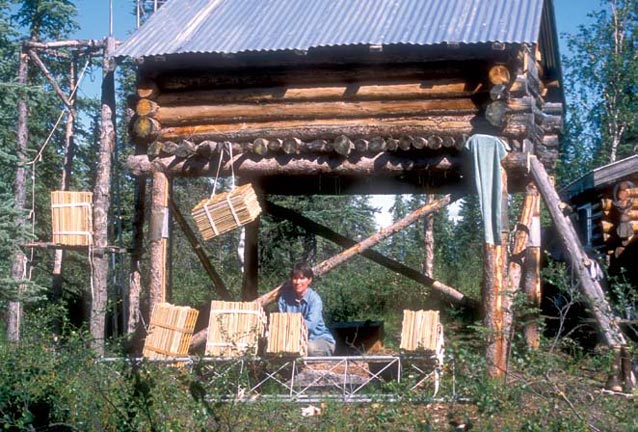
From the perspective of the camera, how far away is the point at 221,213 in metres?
10.6

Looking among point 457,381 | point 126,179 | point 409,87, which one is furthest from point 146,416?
point 126,179

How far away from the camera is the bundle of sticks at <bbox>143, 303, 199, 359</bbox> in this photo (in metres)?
10.5

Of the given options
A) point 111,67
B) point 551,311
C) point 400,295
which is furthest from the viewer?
point 400,295

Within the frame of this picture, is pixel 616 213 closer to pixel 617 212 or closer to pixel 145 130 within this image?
pixel 617 212

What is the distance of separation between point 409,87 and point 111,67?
383 centimetres

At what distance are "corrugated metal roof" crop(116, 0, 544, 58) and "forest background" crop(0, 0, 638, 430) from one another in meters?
2.13

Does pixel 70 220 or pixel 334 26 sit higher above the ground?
pixel 334 26

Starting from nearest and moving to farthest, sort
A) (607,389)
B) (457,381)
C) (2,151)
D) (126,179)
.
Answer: (457,381), (607,389), (2,151), (126,179)

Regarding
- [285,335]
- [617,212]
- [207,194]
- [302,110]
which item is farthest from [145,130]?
[207,194]

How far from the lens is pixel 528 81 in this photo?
1113 centimetres

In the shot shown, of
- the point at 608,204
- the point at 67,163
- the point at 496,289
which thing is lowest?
the point at 496,289

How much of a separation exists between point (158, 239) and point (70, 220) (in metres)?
1.42

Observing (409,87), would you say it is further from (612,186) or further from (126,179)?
(126,179)

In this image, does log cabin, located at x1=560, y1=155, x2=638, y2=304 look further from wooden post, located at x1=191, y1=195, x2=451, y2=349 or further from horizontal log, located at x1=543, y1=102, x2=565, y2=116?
wooden post, located at x1=191, y1=195, x2=451, y2=349
